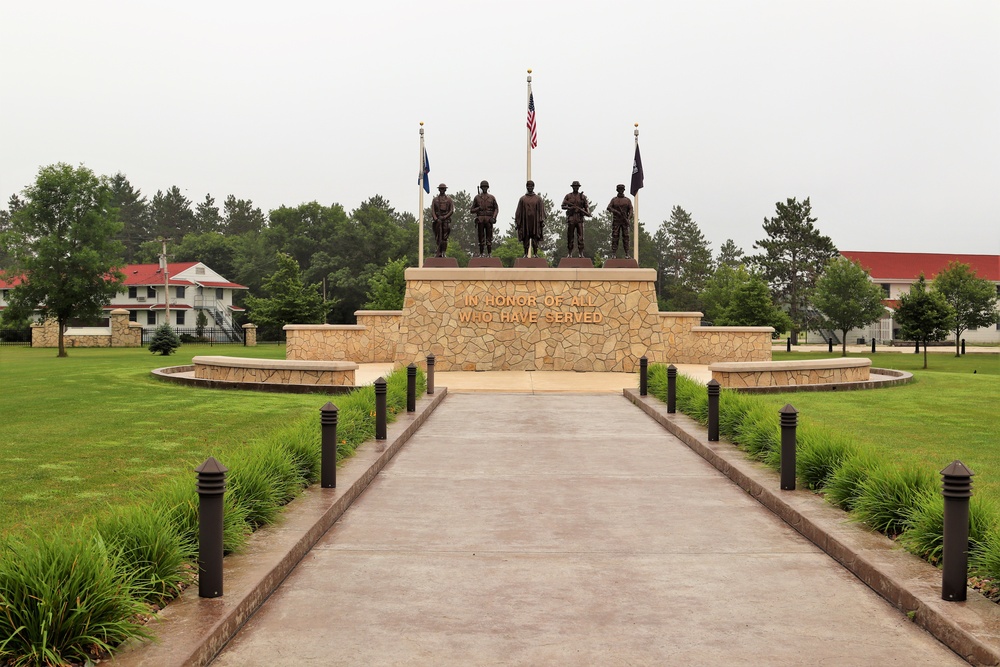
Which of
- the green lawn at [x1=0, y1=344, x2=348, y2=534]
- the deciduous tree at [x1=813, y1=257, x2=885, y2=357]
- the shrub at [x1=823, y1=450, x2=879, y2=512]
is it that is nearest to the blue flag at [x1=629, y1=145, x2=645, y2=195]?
the green lawn at [x1=0, y1=344, x2=348, y2=534]

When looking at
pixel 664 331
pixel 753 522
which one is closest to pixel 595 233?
pixel 664 331

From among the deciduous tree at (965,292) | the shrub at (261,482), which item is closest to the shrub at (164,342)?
the shrub at (261,482)

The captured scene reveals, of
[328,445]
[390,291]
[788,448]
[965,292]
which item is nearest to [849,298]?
[965,292]

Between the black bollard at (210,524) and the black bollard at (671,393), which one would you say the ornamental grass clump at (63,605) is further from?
the black bollard at (671,393)

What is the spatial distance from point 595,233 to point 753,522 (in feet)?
305

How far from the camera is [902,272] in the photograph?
248 feet

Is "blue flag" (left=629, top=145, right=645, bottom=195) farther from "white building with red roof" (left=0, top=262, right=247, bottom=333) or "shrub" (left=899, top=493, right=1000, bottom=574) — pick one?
"white building with red roof" (left=0, top=262, right=247, bottom=333)

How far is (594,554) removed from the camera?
6.79 meters

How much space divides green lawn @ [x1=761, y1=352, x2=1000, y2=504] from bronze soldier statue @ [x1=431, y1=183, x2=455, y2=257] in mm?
12166

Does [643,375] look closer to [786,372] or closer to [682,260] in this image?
[786,372]

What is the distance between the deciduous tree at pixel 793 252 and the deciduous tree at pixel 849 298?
23.8 meters

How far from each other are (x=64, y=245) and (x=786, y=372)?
3677 centimetres

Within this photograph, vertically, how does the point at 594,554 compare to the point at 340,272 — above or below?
below

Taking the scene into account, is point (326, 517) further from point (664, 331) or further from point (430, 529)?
point (664, 331)
